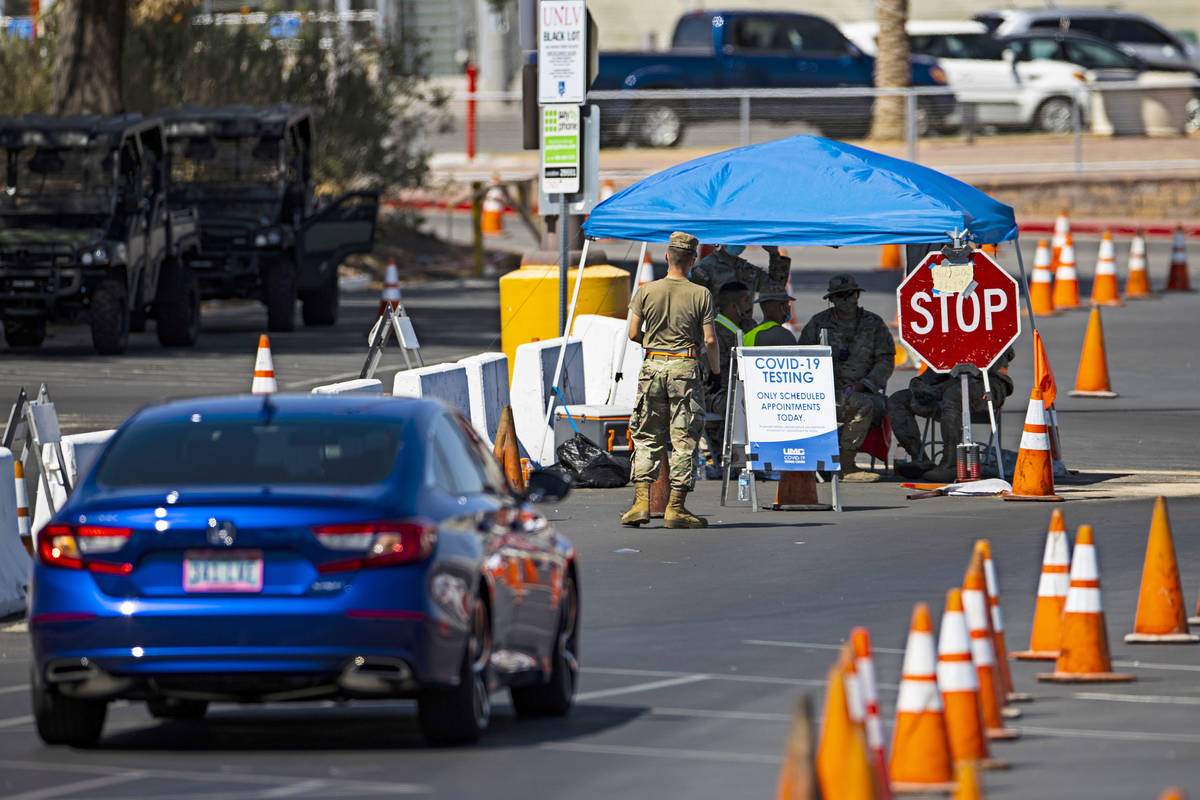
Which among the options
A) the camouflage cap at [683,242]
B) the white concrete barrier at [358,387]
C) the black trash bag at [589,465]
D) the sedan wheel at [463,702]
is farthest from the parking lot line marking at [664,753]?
the black trash bag at [589,465]

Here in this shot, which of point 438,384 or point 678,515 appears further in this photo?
point 438,384

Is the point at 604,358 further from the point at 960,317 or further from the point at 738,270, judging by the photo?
the point at 960,317

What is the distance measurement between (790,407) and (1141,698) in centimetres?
605

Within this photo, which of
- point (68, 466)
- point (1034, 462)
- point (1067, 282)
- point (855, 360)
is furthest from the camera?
point (1067, 282)

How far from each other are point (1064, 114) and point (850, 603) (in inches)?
1270

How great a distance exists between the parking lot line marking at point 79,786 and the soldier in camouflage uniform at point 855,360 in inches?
372

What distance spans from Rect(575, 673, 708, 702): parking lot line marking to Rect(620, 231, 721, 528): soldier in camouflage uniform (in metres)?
4.47

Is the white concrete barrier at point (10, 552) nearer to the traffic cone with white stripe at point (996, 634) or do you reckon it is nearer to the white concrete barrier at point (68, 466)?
the white concrete barrier at point (68, 466)

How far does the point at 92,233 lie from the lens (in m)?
24.8

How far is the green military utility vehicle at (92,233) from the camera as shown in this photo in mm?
24328

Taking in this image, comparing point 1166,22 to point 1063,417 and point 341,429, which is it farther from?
point 341,429

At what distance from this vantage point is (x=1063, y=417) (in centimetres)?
2050

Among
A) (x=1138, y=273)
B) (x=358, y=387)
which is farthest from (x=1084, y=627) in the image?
(x=1138, y=273)

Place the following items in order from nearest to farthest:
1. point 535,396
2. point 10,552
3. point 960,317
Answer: point 10,552 → point 960,317 → point 535,396
